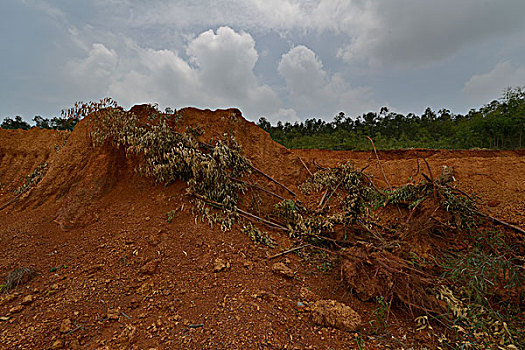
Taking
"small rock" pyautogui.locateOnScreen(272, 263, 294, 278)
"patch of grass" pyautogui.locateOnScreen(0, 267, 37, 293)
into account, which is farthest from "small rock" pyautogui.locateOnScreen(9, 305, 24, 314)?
"small rock" pyautogui.locateOnScreen(272, 263, 294, 278)

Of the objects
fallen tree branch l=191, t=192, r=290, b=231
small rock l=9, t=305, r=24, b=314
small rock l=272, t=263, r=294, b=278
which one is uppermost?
fallen tree branch l=191, t=192, r=290, b=231

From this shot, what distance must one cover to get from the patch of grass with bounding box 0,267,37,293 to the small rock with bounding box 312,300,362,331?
2.89m

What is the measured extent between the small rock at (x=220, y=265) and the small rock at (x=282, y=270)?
1.71 ft

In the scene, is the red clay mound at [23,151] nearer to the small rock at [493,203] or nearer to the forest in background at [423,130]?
the forest in background at [423,130]

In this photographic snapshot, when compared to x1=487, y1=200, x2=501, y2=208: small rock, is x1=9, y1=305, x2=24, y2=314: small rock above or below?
below

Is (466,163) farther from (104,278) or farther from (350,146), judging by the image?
(350,146)

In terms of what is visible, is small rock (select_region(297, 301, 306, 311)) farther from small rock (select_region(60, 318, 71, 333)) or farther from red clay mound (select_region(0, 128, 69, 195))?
red clay mound (select_region(0, 128, 69, 195))

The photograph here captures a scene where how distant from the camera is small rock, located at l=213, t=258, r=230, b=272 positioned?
2.64 m

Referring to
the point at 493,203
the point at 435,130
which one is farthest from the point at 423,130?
the point at 493,203

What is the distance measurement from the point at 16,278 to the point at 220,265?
204cm

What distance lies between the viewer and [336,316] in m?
2.14

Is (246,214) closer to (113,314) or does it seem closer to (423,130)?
(113,314)

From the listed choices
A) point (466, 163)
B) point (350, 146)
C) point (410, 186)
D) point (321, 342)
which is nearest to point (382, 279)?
point (321, 342)

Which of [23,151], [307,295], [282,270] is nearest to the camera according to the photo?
[307,295]
